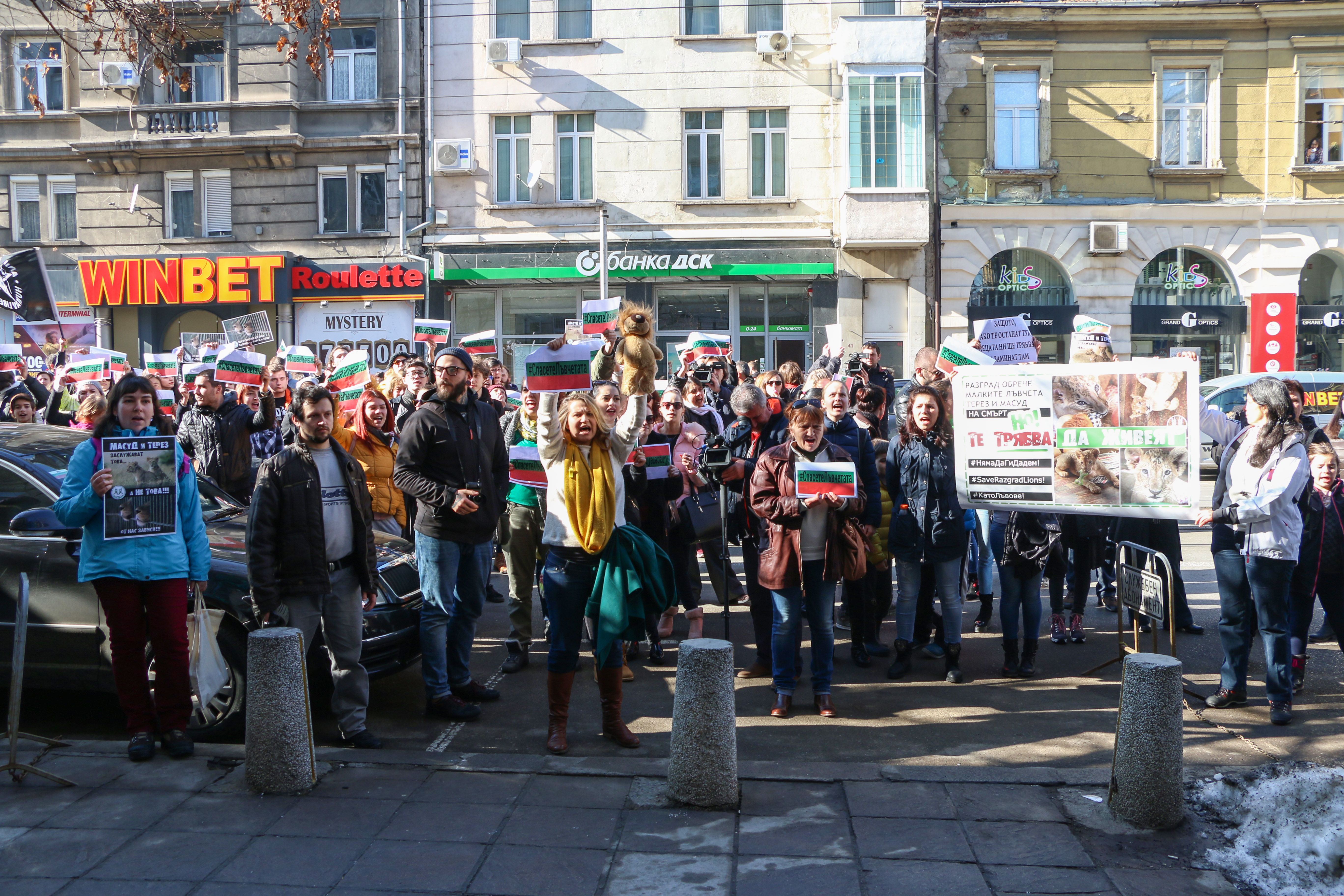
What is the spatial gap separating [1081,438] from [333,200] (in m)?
20.8

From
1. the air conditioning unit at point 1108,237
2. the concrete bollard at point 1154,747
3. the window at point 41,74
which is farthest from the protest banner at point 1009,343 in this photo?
the window at point 41,74

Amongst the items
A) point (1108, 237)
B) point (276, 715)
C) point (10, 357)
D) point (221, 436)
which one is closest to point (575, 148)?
point (1108, 237)

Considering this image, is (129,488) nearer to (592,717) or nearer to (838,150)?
(592,717)

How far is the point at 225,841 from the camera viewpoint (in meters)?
4.60

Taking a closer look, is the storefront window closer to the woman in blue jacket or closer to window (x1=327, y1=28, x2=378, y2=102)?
window (x1=327, y1=28, x2=378, y2=102)

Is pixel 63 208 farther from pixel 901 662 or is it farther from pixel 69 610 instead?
pixel 901 662

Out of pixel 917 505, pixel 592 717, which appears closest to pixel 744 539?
pixel 917 505

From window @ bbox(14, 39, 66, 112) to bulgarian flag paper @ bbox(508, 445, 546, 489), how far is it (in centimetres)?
2192

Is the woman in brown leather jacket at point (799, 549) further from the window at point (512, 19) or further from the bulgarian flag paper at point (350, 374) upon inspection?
the window at point (512, 19)

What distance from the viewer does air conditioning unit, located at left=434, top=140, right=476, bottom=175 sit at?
77.8 feet

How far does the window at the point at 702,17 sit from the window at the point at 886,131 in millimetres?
3292

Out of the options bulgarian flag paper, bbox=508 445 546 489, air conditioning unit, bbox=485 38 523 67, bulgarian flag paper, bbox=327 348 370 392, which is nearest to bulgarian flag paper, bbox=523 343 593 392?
bulgarian flag paper, bbox=508 445 546 489

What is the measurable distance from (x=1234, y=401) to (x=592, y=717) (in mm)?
12588

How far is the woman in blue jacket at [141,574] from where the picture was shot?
5.43 metres
